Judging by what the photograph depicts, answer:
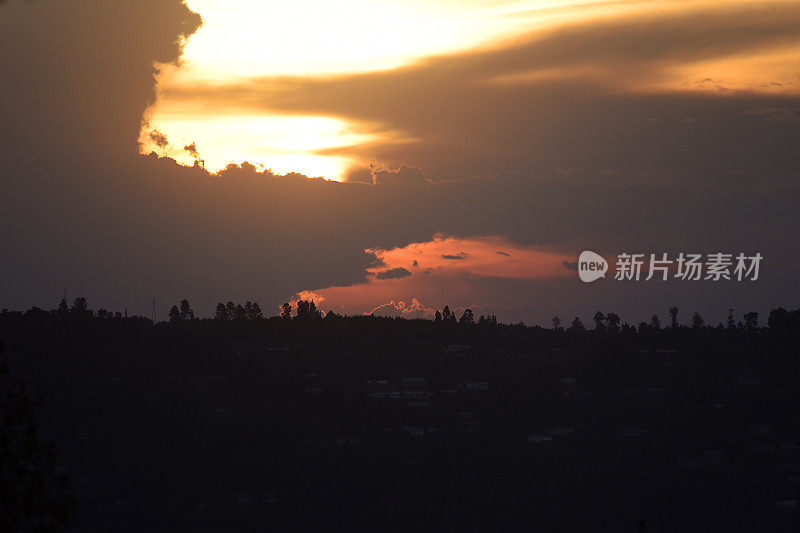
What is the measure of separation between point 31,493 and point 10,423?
2361mm

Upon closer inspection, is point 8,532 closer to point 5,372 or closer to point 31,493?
point 31,493

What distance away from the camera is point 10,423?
1344 inches

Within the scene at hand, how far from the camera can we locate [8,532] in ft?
112

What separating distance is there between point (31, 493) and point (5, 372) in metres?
4.12

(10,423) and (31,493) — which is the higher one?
(10,423)

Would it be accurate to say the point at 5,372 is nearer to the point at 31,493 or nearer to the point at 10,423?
the point at 10,423

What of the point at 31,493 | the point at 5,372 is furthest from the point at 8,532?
the point at 5,372

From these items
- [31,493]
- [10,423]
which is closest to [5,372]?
[10,423]

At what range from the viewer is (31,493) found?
34.8 m

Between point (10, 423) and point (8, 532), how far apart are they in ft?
10.5

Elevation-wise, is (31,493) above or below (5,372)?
below

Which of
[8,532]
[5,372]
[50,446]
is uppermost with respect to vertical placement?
[5,372]

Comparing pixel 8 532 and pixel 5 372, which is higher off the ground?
pixel 5 372
